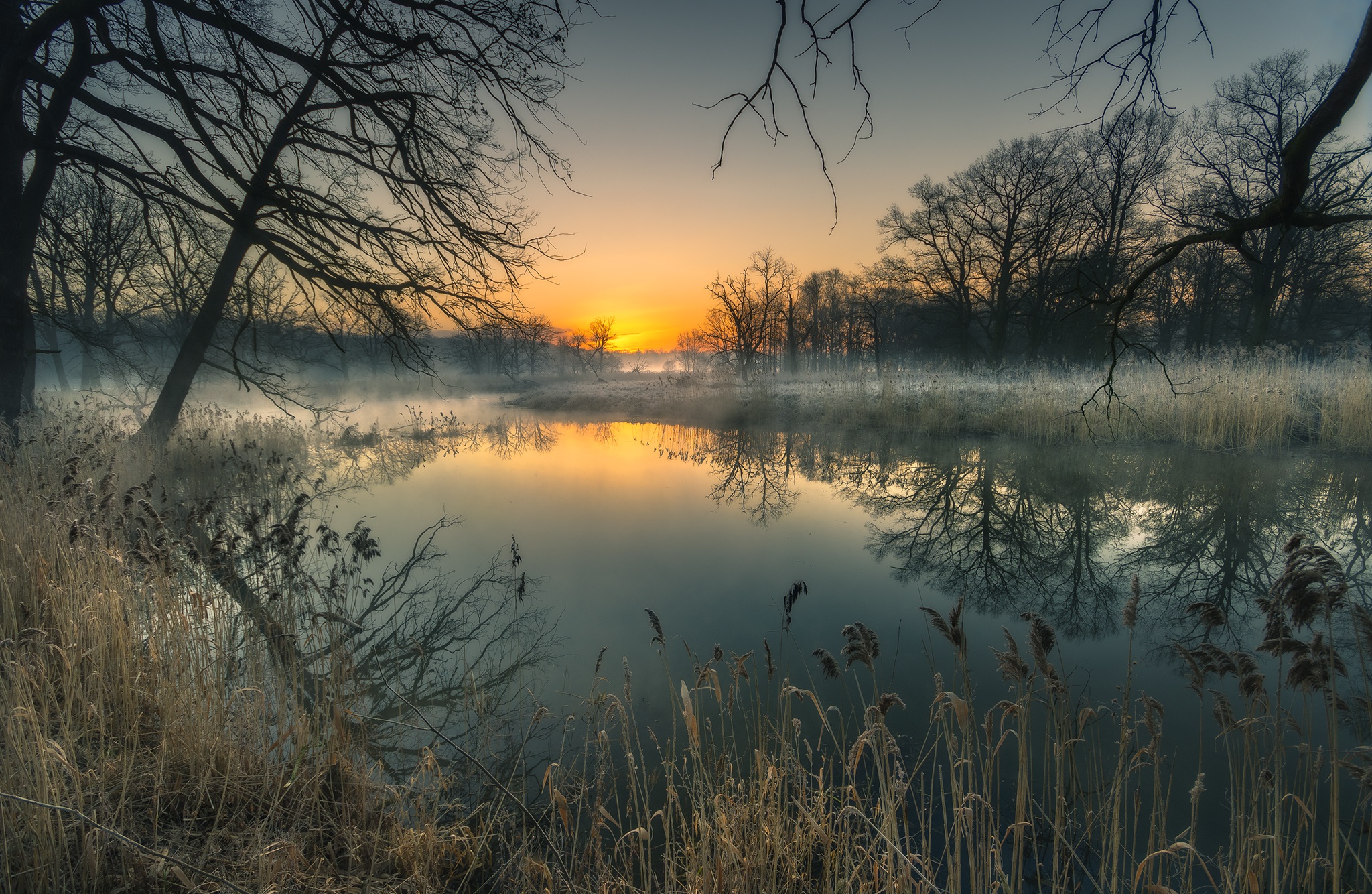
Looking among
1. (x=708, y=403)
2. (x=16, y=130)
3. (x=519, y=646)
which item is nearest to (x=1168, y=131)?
(x=708, y=403)

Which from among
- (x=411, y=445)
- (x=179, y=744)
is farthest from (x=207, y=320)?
(x=179, y=744)

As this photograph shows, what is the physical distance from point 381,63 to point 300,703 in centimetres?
570

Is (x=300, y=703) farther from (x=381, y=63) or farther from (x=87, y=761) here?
(x=381, y=63)

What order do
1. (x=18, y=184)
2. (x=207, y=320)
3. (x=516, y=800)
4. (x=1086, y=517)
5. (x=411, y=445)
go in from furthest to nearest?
(x=411, y=445) → (x=207, y=320) → (x=1086, y=517) → (x=18, y=184) → (x=516, y=800)

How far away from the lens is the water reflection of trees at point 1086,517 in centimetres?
461

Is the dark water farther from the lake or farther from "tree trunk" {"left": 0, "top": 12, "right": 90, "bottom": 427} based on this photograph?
"tree trunk" {"left": 0, "top": 12, "right": 90, "bottom": 427}

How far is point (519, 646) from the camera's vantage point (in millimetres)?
3750

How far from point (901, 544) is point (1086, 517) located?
8.79ft

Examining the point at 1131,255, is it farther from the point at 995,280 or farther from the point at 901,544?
the point at 901,544

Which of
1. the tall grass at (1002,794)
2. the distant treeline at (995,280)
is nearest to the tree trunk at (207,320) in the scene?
the distant treeline at (995,280)

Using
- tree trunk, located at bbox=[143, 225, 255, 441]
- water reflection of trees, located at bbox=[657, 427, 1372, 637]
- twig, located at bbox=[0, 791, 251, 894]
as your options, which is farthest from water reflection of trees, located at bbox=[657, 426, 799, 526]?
tree trunk, located at bbox=[143, 225, 255, 441]

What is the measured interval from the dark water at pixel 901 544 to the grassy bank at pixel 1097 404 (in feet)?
2.79

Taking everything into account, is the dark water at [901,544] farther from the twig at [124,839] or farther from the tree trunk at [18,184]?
the tree trunk at [18,184]

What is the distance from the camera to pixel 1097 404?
612cm
